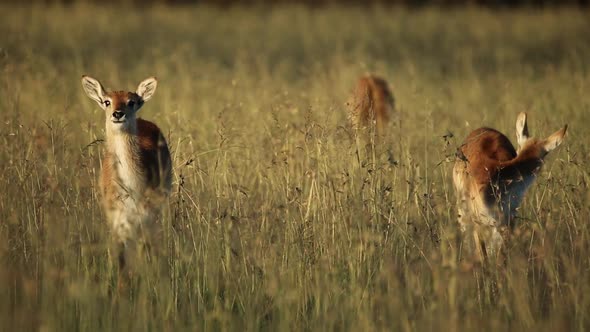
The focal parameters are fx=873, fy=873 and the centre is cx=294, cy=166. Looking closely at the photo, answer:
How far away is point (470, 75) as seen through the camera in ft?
48.6

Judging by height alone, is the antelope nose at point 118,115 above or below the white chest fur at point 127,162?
above

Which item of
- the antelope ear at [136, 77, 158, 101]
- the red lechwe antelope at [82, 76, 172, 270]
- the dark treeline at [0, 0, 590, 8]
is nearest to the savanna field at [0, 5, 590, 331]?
the red lechwe antelope at [82, 76, 172, 270]

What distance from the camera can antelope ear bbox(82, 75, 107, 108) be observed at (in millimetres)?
6242

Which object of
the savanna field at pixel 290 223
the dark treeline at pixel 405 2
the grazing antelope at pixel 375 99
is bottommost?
the savanna field at pixel 290 223

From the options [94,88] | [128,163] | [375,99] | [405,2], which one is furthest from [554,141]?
[405,2]

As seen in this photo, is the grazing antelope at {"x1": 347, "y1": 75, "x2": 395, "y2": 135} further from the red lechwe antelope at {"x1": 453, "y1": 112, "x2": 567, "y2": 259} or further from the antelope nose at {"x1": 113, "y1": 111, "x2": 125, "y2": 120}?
the antelope nose at {"x1": 113, "y1": 111, "x2": 125, "y2": 120}

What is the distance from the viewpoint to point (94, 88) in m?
6.33

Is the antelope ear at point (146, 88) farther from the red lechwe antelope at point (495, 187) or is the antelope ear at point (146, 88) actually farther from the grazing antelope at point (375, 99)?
the grazing antelope at point (375, 99)

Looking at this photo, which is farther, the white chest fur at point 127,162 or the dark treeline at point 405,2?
the dark treeline at point 405,2

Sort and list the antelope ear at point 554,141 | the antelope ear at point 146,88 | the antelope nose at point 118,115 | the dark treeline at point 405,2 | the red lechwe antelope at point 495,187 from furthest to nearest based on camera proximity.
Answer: the dark treeline at point 405,2 < the antelope ear at point 146,88 < the antelope ear at point 554,141 < the antelope nose at point 118,115 < the red lechwe antelope at point 495,187

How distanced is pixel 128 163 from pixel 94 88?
63 centimetres

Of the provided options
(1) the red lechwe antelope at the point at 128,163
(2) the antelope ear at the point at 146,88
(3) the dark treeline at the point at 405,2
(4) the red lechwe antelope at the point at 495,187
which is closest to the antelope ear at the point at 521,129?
(4) the red lechwe antelope at the point at 495,187

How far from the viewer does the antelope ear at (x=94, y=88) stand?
6.24 meters

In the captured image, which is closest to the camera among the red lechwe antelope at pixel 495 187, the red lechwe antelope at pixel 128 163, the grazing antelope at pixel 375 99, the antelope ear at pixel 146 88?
the red lechwe antelope at pixel 128 163
